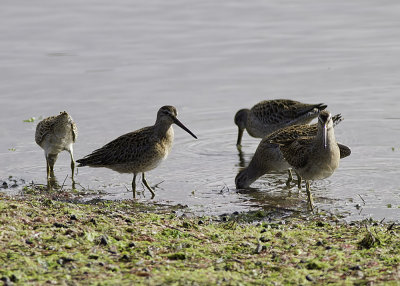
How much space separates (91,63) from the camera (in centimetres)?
1339

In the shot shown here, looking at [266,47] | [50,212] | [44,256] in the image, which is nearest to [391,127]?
[266,47]

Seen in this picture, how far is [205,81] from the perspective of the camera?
1245 centimetres

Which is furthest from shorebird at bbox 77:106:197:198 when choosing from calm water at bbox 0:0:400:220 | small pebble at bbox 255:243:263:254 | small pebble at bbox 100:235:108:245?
small pebble at bbox 255:243:263:254

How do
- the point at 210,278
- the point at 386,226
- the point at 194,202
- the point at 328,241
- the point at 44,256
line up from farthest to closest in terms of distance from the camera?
the point at 194,202, the point at 386,226, the point at 328,241, the point at 44,256, the point at 210,278

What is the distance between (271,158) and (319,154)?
142 cm

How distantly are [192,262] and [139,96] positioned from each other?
6968mm

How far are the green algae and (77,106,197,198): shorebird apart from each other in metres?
1.52

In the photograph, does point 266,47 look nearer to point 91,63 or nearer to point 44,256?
point 91,63

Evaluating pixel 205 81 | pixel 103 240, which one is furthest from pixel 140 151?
pixel 205 81

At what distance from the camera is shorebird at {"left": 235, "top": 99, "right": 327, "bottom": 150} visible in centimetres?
1047

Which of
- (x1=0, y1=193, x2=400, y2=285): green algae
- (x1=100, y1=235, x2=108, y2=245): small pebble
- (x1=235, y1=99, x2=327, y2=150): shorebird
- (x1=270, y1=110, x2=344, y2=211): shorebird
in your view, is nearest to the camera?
(x1=0, y1=193, x2=400, y2=285): green algae

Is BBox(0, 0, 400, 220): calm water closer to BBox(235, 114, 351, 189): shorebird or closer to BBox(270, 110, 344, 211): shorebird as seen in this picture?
BBox(235, 114, 351, 189): shorebird

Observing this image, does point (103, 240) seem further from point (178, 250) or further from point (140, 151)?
point (140, 151)

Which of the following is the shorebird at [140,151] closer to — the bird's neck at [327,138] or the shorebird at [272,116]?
the bird's neck at [327,138]
